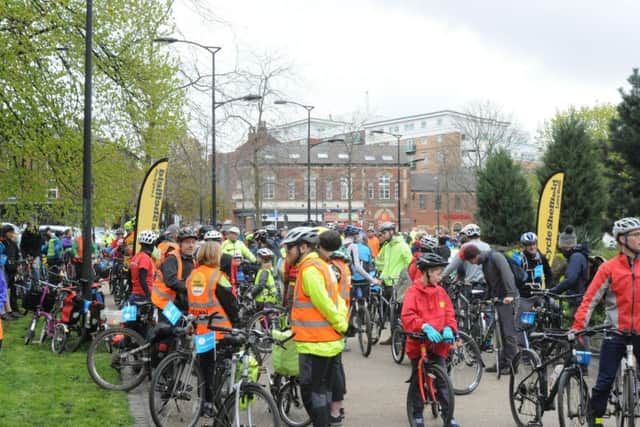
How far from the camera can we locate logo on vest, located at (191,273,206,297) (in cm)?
722

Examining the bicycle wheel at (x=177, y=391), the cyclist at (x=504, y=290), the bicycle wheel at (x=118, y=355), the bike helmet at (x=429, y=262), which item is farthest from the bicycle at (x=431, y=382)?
the bicycle wheel at (x=118, y=355)

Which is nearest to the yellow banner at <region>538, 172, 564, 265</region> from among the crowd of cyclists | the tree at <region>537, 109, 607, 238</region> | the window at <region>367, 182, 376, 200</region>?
the crowd of cyclists

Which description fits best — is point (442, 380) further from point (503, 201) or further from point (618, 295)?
point (503, 201)

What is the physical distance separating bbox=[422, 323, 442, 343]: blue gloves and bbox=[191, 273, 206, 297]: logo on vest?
213 cm

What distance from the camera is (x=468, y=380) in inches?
360

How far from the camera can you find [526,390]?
7.11 metres

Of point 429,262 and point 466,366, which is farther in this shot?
point 466,366

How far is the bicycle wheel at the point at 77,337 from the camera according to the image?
38.2 ft

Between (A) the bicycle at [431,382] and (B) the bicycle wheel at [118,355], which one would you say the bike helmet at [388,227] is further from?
(A) the bicycle at [431,382]

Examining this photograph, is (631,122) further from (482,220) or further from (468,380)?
(468,380)

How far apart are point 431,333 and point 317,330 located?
125 centimetres

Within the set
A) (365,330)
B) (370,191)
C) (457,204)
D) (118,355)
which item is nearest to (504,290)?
(365,330)

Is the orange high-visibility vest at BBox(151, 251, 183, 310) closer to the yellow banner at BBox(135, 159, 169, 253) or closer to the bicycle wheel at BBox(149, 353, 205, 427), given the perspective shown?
the bicycle wheel at BBox(149, 353, 205, 427)

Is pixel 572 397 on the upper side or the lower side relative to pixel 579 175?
lower
